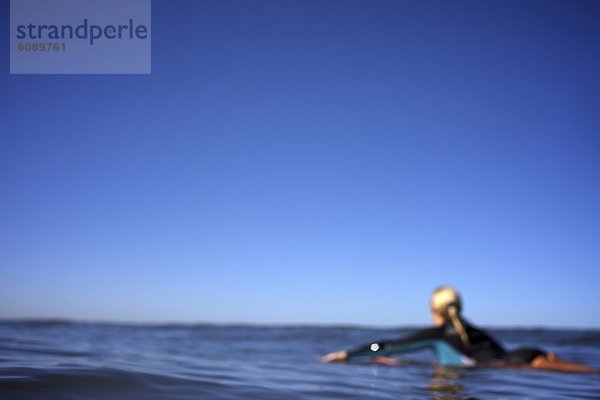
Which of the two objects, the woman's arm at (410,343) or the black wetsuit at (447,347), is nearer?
the black wetsuit at (447,347)

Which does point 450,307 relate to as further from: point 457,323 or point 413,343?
point 413,343

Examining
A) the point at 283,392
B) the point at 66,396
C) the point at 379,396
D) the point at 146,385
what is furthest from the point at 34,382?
the point at 379,396

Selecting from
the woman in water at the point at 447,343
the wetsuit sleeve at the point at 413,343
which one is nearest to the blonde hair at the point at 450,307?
the woman in water at the point at 447,343

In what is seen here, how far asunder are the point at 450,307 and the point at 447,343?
47 centimetres

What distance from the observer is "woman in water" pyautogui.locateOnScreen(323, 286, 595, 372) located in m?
5.84

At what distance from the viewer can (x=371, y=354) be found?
19.3 feet

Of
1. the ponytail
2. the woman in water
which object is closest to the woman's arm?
the woman in water

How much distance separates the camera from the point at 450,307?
6.05 metres

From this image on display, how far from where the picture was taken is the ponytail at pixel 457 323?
602 centimetres

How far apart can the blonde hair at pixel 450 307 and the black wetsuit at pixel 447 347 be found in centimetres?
6

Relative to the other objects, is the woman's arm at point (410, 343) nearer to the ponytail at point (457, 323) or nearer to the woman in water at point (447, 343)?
the woman in water at point (447, 343)

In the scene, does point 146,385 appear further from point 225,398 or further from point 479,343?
point 479,343

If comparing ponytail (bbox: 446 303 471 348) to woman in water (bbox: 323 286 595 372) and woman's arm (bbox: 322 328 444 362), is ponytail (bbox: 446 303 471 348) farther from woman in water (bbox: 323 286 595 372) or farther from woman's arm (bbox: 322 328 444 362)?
woman's arm (bbox: 322 328 444 362)

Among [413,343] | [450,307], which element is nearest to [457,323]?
[450,307]
